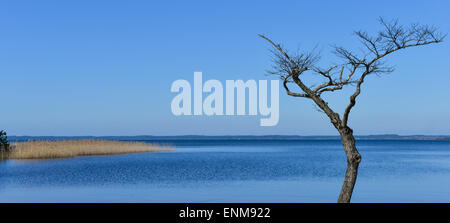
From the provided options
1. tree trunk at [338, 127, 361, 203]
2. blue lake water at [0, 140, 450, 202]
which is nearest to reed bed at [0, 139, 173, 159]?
blue lake water at [0, 140, 450, 202]

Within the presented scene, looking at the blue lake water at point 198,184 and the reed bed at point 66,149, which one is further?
the reed bed at point 66,149

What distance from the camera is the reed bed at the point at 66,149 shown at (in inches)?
1211

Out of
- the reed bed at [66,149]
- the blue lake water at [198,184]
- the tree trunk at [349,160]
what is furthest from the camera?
the reed bed at [66,149]

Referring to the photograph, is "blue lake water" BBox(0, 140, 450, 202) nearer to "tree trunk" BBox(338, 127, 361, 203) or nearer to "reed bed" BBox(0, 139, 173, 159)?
"reed bed" BBox(0, 139, 173, 159)

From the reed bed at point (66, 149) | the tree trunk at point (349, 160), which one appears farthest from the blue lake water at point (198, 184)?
the tree trunk at point (349, 160)

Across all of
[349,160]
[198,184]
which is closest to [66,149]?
[198,184]

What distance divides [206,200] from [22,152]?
19.4 meters

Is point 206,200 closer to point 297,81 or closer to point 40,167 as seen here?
point 297,81

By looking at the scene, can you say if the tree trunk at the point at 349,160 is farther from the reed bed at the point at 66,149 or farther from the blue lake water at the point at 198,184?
the reed bed at the point at 66,149

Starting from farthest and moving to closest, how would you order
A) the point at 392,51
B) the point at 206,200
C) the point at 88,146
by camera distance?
the point at 88,146 → the point at 206,200 → the point at 392,51

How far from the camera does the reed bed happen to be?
30.8 m
